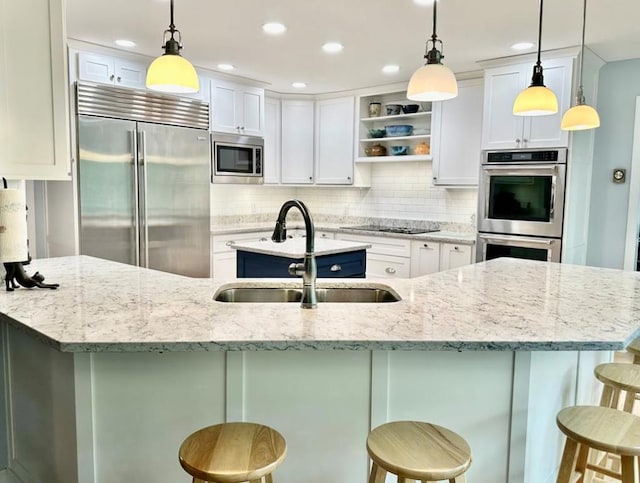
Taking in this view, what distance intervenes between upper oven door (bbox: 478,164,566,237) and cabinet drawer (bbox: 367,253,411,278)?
0.88 m

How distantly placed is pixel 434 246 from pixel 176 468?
3607mm

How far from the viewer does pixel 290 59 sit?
14.6 ft

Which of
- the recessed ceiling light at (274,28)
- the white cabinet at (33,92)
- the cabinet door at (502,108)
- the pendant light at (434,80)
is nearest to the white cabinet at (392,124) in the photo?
the cabinet door at (502,108)

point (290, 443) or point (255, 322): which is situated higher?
point (255, 322)

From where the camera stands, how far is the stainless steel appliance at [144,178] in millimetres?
4055

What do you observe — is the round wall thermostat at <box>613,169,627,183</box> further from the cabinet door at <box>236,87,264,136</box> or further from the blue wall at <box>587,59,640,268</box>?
the cabinet door at <box>236,87,264,136</box>

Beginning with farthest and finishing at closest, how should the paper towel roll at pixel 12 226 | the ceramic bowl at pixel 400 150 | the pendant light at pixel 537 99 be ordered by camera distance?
1. the ceramic bowl at pixel 400 150
2. the pendant light at pixel 537 99
3. the paper towel roll at pixel 12 226

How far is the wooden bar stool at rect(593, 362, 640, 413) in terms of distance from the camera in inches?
83.1

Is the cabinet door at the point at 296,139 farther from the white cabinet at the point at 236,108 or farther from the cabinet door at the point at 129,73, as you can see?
the cabinet door at the point at 129,73

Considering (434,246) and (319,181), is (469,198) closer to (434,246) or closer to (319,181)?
(434,246)

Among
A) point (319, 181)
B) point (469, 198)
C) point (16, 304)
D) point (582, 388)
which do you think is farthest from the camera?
point (319, 181)

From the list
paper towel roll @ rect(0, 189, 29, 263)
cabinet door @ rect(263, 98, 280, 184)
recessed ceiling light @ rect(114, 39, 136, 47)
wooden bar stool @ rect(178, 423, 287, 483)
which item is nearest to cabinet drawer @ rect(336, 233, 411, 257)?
cabinet door @ rect(263, 98, 280, 184)

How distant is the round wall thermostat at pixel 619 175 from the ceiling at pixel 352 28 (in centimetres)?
94

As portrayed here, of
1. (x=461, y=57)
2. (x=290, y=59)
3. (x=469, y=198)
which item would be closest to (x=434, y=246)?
(x=469, y=198)
